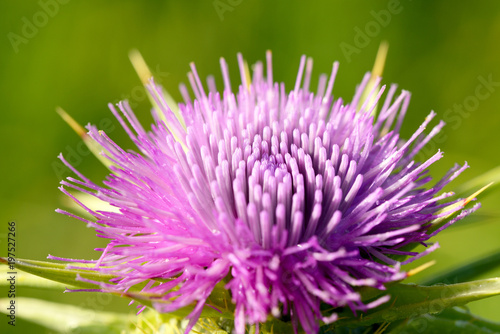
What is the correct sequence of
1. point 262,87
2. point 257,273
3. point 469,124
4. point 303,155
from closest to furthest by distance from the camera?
point 257,273
point 303,155
point 262,87
point 469,124

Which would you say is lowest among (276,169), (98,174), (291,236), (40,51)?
(291,236)

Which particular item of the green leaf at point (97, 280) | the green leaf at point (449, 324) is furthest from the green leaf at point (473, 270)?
the green leaf at point (97, 280)

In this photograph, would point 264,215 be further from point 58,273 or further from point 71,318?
point 71,318

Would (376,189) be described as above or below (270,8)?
below

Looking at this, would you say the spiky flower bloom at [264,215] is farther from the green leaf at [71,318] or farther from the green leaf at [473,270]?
the green leaf at [71,318]

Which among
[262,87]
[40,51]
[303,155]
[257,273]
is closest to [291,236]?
[257,273]

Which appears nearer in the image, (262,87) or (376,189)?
(376,189)

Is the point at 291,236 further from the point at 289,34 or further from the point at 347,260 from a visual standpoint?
the point at 289,34

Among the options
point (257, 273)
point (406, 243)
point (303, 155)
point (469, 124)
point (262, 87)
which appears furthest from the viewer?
point (469, 124)
